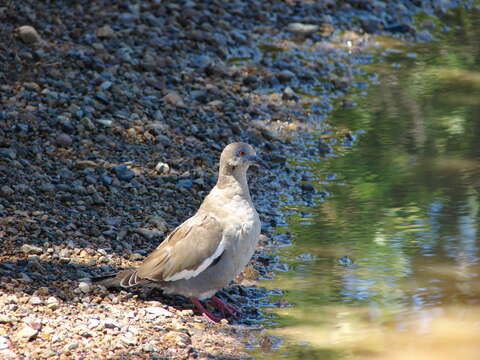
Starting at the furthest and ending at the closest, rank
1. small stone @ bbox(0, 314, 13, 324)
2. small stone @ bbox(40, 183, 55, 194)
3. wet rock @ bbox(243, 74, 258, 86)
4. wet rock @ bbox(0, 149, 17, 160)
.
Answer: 1. wet rock @ bbox(243, 74, 258, 86)
2. wet rock @ bbox(0, 149, 17, 160)
3. small stone @ bbox(40, 183, 55, 194)
4. small stone @ bbox(0, 314, 13, 324)

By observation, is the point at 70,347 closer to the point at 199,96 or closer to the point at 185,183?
the point at 185,183

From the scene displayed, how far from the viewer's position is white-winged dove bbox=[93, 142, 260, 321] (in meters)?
5.77

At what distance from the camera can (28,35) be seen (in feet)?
31.1

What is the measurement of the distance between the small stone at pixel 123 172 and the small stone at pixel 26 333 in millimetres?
2644

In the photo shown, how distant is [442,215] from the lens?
704cm

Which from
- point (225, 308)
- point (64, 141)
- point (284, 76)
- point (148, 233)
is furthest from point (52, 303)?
point (284, 76)

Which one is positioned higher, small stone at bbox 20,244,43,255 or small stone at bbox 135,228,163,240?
small stone at bbox 20,244,43,255

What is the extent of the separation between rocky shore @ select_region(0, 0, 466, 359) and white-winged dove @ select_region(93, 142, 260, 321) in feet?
0.59

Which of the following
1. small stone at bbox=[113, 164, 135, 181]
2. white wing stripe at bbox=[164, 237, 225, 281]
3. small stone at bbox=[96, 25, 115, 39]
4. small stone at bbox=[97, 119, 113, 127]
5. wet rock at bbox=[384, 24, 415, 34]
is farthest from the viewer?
wet rock at bbox=[384, 24, 415, 34]

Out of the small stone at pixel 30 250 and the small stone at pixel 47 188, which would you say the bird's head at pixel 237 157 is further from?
the small stone at pixel 47 188

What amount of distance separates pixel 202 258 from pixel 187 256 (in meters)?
0.11

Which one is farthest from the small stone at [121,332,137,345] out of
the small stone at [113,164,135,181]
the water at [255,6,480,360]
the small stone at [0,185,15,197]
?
the small stone at [113,164,135,181]

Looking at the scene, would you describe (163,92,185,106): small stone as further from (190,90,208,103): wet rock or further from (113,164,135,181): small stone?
(113,164,135,181): small stone

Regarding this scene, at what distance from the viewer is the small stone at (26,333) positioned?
503 cm
